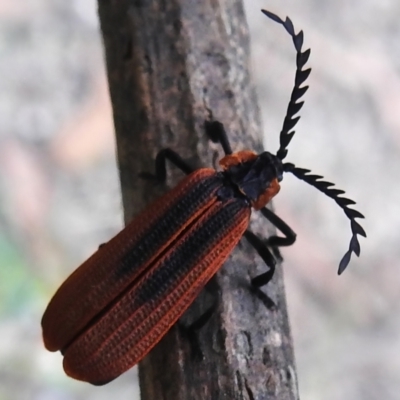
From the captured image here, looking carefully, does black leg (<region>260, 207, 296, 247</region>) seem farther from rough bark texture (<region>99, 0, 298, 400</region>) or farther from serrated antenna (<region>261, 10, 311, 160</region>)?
serrated antenna (<region>261, 10, 311, 160</region>)

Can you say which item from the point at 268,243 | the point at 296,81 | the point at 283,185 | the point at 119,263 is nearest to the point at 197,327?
the point at 119,263

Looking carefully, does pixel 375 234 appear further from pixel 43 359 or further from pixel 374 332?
pixel 43 359

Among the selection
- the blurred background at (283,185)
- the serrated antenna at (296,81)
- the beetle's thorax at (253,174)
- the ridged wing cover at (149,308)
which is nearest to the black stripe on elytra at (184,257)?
the ridged wing cover at (149,308)

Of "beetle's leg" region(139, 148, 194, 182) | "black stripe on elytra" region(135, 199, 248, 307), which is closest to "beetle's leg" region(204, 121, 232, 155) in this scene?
"beetle's leg" region(139, 148, 194, 182)

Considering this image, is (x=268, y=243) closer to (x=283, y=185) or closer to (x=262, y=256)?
(x=262, y=256)

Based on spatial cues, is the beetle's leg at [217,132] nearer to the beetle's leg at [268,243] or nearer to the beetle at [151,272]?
the beetle at [151,272]

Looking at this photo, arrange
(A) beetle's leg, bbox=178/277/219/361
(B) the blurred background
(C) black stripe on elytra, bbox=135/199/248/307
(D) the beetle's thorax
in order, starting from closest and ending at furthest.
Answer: (A) beetle's leg, bbox=178/277/219/361
(C) black stripe on elytra, bbox=135/199/248/307
(D) the beetle's thorax
(B) the blurred background
